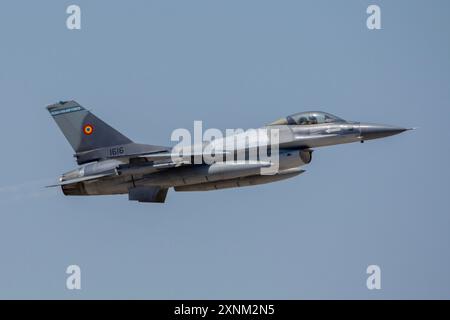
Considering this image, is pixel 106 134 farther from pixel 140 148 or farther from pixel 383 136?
pixel 383 136

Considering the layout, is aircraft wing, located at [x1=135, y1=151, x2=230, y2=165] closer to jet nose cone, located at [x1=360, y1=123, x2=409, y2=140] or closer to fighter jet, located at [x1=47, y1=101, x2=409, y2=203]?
fighter jet, located at [x1=47, y1=101, x2=409, y2=203]

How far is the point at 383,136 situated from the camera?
22.2 meters

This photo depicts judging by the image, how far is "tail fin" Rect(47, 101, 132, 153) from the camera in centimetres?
2331

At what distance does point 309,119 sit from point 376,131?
1.72m

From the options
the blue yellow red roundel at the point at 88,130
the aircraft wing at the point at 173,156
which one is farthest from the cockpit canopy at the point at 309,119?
the blue yellow red roundel at the point at 88,130

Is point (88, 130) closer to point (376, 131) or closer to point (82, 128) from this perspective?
point (82, 128)

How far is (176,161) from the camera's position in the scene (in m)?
22.1

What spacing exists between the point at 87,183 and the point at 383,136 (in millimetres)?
7588

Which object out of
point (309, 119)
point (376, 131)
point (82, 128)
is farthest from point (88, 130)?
point (376, 131)

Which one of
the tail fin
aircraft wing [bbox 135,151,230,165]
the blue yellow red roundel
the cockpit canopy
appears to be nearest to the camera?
aircraft wing [bbox 135,151,230,165]

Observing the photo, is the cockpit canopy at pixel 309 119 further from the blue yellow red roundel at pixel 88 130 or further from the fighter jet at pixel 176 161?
the blue yellow red roundel at pixel 88 130

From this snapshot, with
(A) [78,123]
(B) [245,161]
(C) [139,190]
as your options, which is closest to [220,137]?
(B) [245,161]

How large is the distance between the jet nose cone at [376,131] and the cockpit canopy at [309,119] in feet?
2.18

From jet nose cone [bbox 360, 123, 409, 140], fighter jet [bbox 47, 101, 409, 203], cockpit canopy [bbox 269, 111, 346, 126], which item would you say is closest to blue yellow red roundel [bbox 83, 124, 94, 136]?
fighter jet [bbox 47, 101, 409, 203]
